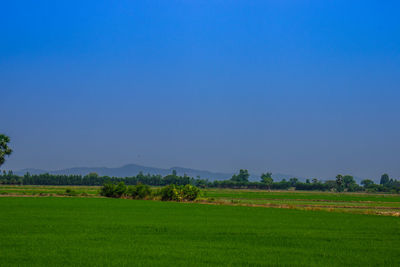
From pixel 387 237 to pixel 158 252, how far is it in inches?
506

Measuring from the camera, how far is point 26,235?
20672 millimetres

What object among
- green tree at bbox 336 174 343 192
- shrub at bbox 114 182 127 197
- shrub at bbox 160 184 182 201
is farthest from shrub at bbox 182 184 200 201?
green tree at bbox 336 174 343 192

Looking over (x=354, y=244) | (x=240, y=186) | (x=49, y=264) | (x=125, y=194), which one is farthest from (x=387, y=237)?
(x=240, y=186)

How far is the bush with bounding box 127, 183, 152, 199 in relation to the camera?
218 ft

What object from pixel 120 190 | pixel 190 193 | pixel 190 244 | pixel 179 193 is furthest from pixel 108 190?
pixel 190 244

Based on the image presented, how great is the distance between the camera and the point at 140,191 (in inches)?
2623

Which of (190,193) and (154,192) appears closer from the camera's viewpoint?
(190,193)

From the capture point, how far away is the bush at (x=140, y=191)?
66.4 metres

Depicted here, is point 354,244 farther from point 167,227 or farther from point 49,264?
point 49,264

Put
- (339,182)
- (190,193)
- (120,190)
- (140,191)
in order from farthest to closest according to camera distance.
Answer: (339,182) < (120,190) < (140,191) < (190,193)

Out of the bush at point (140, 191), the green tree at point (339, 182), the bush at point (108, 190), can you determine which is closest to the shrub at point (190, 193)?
the bush at point (140, 191)

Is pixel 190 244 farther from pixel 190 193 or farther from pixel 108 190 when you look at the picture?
pixel 108 190

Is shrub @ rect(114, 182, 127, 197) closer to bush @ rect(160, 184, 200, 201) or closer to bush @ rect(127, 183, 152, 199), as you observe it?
bush @ rect(127, 183, 152, 199)

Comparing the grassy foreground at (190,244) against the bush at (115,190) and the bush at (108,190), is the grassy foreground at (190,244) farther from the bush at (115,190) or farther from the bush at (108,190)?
the bush at (108,190)
